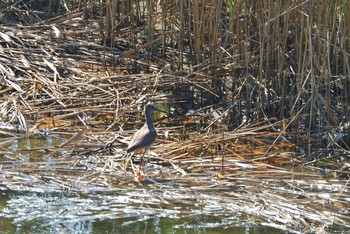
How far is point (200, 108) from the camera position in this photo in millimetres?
7730

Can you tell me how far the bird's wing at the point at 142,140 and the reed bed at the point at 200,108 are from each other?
17 cm

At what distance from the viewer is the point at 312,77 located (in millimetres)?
6426

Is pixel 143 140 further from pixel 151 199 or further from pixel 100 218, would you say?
pixel 100 218

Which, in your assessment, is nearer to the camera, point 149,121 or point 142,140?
point 142,140

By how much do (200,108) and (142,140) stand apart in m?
1.58

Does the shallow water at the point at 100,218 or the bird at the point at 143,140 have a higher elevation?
the bird at the point at 143,140

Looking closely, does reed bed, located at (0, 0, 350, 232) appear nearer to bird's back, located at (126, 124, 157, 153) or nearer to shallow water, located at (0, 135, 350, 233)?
shallow water, located at (0, 135, 350, 233)

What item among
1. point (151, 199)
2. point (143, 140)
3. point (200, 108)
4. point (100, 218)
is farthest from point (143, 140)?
point (200, 108)

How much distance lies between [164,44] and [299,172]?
2472 millimetres

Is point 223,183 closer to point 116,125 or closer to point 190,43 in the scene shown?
point 116,125

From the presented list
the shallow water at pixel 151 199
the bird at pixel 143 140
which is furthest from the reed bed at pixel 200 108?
the bird at pixel 143 140

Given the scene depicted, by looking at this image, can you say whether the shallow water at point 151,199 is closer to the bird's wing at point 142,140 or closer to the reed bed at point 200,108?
the reed bed at point 200,108

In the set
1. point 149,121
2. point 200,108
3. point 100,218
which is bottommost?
point 100,218

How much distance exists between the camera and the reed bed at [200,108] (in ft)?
19.2
